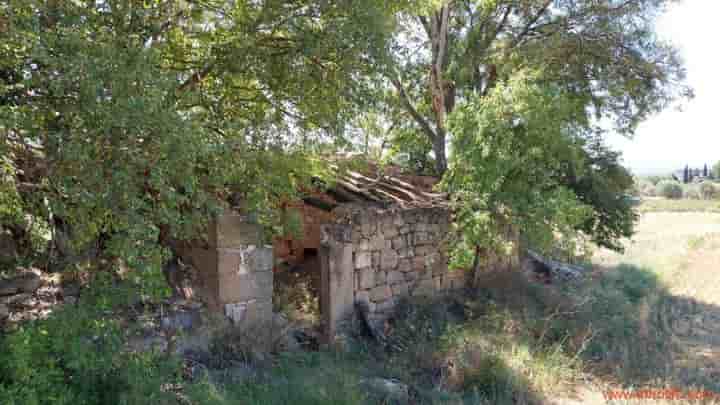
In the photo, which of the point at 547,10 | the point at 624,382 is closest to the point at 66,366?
the point at 624,382

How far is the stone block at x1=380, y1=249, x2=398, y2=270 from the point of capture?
7.78 meters

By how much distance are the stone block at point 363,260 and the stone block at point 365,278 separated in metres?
0.07

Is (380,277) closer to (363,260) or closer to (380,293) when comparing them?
(380,293)

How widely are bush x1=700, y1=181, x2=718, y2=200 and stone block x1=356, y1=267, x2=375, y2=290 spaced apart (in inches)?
1696

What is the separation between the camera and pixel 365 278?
752 centimetres

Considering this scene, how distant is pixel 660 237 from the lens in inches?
816

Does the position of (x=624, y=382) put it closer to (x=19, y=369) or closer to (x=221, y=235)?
(x=221, y=235)

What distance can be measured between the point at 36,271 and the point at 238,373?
2.97m

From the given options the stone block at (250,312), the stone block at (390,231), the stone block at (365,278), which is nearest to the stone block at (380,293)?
the stone block at (365,278)

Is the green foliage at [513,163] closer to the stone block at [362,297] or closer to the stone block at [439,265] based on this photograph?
the stone block at [439,265]

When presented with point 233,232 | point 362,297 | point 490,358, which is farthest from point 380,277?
point 233,232

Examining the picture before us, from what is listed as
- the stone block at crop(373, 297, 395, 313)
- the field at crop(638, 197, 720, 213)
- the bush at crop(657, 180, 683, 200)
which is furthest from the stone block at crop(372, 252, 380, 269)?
the bush at crop(657, 180, 683, 200)

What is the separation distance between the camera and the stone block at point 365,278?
24.4 feet

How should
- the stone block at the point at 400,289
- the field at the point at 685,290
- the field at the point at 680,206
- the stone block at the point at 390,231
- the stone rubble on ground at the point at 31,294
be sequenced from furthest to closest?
the field at the point at 680,206, the stone block at the point at 400,289, the stone block at the point at 390,231, the field at the point at 685,290, the stone rubble on ground at the point at 31,294
